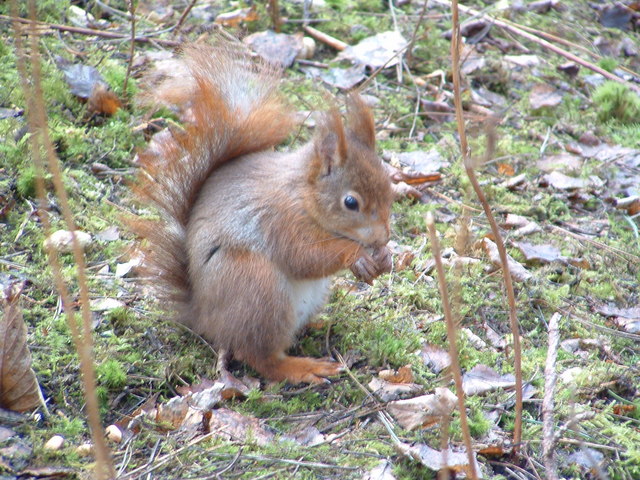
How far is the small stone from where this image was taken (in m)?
1.81

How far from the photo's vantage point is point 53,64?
3.42m

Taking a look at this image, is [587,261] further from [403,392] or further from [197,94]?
[197,94]

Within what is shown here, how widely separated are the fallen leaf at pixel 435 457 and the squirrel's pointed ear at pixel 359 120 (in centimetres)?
100

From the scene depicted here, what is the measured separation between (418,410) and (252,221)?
77 cm

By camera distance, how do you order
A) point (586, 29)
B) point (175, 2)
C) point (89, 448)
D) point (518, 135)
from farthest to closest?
point (586, 29) → point (175, 2) → point (518, 135) → point (89, 448)

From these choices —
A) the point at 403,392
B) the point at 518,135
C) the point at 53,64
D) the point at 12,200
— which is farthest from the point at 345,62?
the point at 403,392

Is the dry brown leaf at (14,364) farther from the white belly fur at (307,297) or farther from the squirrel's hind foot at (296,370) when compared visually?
the white belly fur at (307,297)

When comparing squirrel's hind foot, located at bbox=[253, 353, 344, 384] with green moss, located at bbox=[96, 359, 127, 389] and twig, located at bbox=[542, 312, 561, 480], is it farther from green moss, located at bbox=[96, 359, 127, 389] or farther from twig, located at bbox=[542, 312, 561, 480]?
twig, located at bbox=[542, 312, 561, 480]

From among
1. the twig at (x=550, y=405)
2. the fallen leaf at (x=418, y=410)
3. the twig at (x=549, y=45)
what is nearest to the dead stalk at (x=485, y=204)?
the twig at (x=550, y=405)

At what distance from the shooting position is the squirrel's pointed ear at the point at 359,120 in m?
2.37

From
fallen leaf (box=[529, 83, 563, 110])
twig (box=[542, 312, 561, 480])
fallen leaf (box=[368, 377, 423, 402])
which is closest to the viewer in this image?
twig (box=[542, 312, 561, 480])

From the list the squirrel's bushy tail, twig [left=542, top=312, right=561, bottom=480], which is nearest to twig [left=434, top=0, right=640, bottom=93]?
the squirrel's bushy tail

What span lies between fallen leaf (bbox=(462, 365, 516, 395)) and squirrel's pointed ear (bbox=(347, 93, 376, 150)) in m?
0.81

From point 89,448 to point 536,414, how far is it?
1.29m
